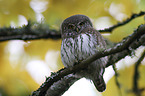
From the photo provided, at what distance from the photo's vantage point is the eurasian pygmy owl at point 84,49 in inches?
140

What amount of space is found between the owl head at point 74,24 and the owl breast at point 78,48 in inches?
11.8

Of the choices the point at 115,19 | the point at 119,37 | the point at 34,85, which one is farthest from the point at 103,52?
the point at 34,85

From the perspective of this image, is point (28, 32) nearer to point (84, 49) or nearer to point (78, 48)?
point (78, 48)

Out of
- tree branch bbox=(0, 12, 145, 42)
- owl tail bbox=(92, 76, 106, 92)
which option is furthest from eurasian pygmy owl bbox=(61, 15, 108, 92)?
tree branch bbox=(0, 12, 145, 42)

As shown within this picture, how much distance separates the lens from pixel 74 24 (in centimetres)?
421

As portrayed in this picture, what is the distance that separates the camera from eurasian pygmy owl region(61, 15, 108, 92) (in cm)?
355

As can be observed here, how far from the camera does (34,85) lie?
5016 millimetres

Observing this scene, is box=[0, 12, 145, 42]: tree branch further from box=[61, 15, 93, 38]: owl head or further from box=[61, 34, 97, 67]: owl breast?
box=[61, 34, 97, 67]: owl breast

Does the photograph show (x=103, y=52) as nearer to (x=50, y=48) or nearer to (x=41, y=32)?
(x=41, y=32)

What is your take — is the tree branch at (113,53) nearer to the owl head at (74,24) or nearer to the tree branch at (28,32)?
the owl head at (74,24)

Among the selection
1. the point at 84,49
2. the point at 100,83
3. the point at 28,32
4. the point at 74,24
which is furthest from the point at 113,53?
the point at 28,32

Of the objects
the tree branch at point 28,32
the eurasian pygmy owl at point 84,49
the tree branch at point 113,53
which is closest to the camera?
the tree branch at point 113,53

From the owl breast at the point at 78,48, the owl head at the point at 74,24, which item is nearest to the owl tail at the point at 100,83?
the owl breast at the point at 78,48

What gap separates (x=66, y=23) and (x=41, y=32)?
59cm
